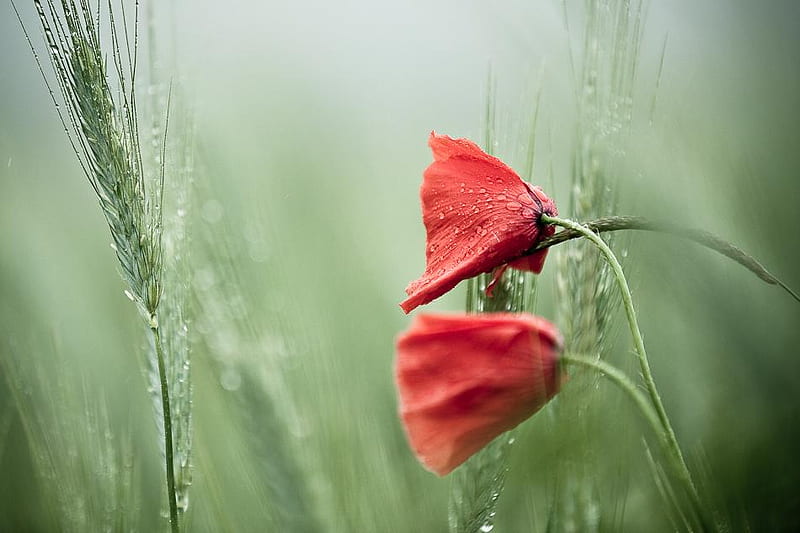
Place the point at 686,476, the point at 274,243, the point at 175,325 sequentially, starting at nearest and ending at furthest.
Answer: the point at 686,476, the point at 175,325, the point at 274,243

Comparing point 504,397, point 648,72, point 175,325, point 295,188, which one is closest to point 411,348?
point 504,397

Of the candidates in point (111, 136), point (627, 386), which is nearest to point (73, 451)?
point (111, 136)

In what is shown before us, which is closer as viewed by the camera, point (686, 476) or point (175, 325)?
point (686, 476)

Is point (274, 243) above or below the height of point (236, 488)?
above

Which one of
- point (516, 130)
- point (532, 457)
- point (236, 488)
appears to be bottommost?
point (236, 488)

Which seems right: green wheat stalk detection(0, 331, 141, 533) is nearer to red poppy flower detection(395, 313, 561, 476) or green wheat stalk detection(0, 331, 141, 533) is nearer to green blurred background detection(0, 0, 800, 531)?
green blurred background detection(0, 0, 800, 531)

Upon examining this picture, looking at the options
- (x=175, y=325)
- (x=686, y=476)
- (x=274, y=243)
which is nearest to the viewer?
(x=686, y=476)

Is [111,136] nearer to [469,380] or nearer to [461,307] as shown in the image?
[469,380]

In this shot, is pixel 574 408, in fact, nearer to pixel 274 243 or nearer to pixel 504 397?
pixel 504 397
